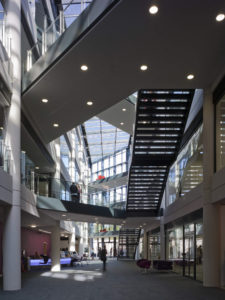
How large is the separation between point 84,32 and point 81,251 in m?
37.9

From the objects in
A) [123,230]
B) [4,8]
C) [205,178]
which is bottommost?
[123,230]

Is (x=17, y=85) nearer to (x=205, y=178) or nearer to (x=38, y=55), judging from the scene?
(x=38, y=55)

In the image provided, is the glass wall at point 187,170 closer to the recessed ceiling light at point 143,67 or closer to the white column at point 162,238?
the white column at point 162,238

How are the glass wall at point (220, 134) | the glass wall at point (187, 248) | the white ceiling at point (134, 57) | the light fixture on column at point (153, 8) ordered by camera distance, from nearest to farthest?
the light fixture on column at point (153, 8) → the white ceiling at point (134, 57) → the glass wall at point (220, 134) → the glass wall at point (187, 248)

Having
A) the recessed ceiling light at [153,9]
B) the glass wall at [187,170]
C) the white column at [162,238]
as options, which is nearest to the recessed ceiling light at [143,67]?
the recessed ceiling light at [153,9]

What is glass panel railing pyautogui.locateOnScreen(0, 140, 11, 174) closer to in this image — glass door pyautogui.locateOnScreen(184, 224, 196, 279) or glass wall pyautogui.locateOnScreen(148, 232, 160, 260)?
glass door pyautogui.locateOnScreen(184, 224, 196, 279)

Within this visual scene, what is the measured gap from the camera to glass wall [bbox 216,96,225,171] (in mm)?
13164

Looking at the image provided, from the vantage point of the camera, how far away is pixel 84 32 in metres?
9.92

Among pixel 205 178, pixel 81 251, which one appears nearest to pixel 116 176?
pixel 81 251

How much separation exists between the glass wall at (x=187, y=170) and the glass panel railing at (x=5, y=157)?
25.6ft

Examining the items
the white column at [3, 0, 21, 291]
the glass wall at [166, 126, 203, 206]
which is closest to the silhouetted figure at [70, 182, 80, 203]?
the glass wall at [166, 126, 203, 206]

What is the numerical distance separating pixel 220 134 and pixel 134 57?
4675 mm

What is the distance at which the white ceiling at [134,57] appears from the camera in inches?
352

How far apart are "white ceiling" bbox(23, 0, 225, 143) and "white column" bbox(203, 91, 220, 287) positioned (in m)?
1.42
